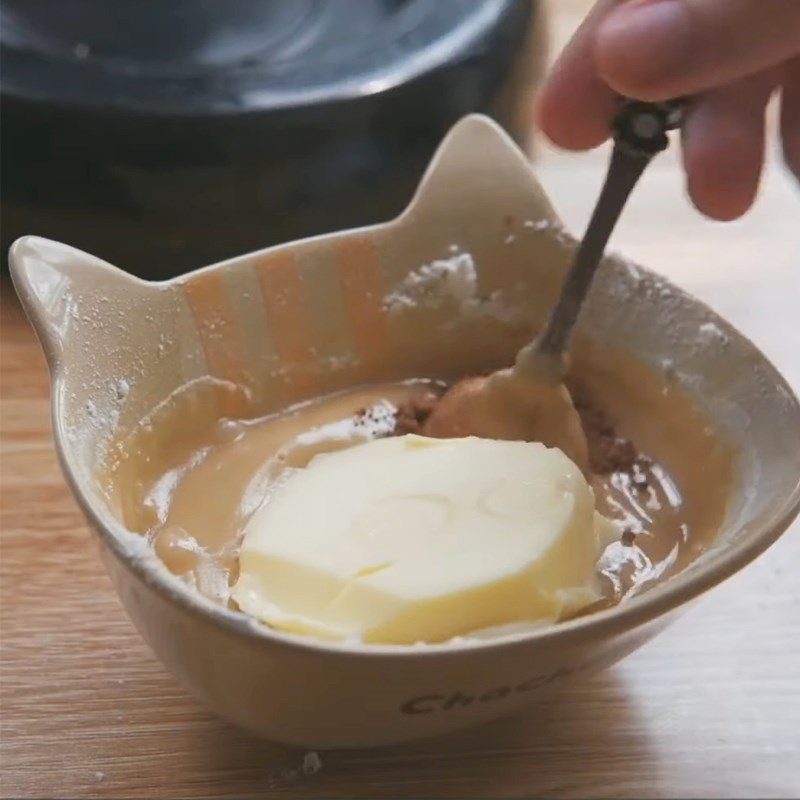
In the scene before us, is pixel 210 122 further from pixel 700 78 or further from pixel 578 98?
pixel 700 78

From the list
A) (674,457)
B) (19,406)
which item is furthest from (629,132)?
(19,406)

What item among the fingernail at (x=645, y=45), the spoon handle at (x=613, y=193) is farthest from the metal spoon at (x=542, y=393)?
the fingernail at (x=645, y=45)

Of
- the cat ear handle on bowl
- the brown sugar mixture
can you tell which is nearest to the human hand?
the brown sugar mixture

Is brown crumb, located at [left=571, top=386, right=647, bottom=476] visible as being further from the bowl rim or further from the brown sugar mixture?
the bowl rim

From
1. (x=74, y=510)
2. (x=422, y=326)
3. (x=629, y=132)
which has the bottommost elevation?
(x=74, y=510)

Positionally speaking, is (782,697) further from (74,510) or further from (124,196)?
(124,196)

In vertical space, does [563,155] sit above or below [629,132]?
below

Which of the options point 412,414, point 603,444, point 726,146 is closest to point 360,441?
point 412,414
